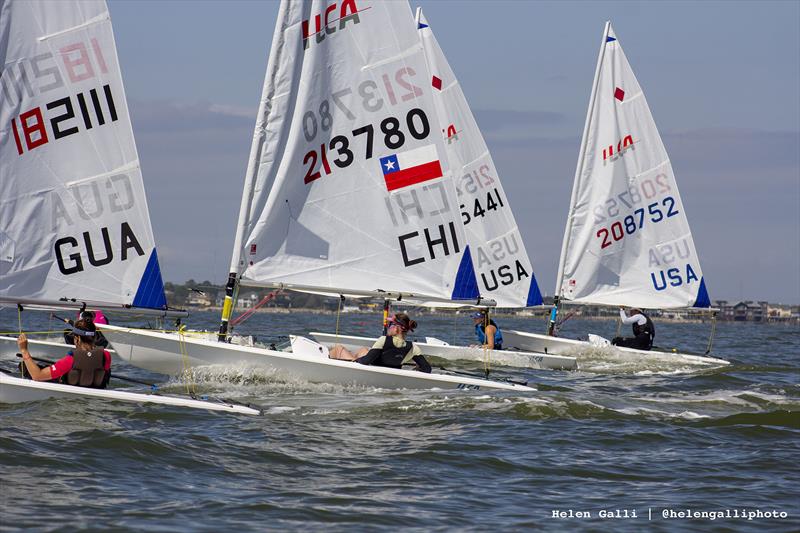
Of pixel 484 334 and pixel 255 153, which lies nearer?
pixel 255 153

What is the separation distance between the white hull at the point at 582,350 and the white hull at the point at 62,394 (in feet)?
42.5

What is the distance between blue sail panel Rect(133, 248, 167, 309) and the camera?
13336 millimetres

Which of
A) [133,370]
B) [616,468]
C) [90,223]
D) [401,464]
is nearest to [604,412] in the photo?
[616,468]

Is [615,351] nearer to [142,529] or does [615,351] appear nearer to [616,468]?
[616,468]

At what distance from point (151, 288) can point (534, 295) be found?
13.5m

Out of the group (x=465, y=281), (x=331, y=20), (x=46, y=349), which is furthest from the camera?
(x=46, y=349)

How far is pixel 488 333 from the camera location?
2147 centimetres

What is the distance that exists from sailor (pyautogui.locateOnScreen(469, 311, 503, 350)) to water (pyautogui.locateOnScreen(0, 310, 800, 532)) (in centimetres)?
618

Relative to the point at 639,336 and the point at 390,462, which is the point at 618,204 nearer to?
the point at 639,336

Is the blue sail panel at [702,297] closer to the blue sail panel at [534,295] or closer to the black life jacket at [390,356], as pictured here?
the blue sail panel at [534,295]

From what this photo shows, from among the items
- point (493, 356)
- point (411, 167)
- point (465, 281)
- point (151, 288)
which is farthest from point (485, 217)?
point (151, 288)

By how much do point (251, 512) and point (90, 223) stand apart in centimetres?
571

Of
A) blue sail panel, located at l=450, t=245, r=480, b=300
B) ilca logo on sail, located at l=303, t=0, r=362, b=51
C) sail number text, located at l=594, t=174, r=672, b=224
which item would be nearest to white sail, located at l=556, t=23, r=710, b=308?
sail number text, located at l=594, t=174, r=672, b=224

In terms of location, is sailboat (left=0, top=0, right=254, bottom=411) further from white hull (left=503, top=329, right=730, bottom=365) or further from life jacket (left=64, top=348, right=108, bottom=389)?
white hull (left=503, top=329, right=730, bottom=365)
